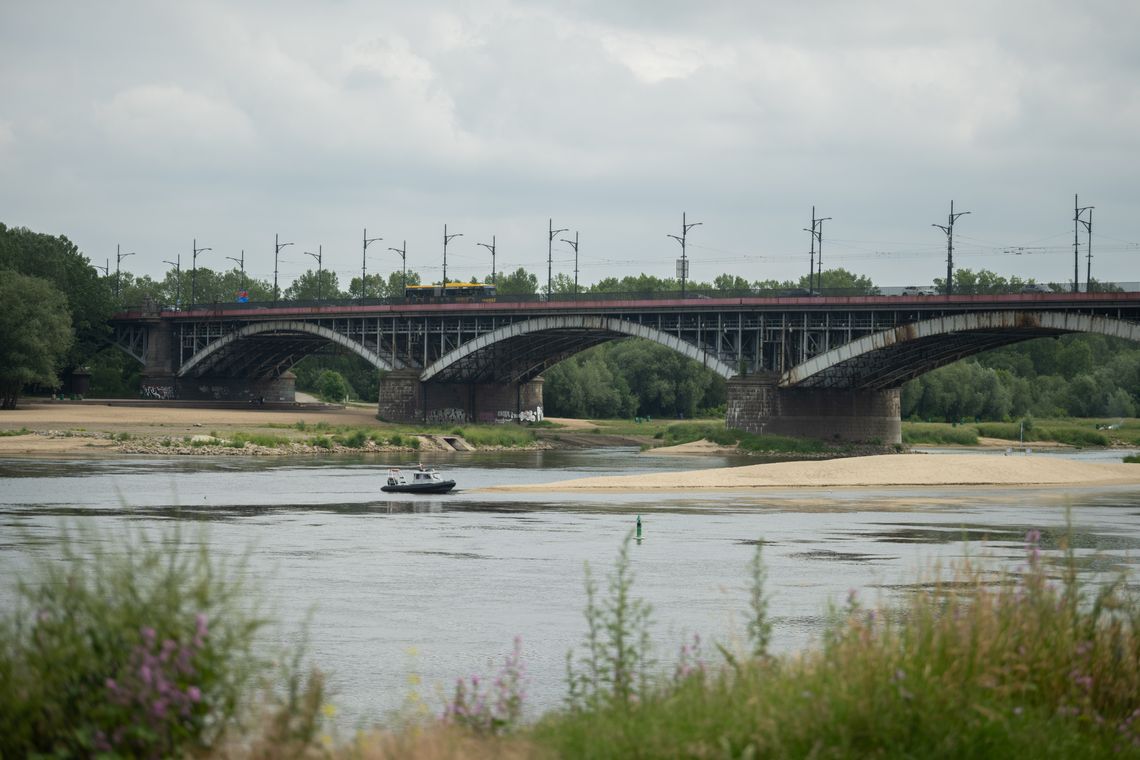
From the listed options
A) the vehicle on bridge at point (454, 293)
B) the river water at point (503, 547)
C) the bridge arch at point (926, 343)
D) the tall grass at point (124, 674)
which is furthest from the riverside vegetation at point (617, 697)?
the vehicle on bridge at point (454, 293)

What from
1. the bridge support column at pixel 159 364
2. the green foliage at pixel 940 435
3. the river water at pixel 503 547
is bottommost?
the river water at pixel 503 547

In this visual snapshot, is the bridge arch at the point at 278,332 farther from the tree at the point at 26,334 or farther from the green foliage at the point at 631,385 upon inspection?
the green foliage at the point at 631,385

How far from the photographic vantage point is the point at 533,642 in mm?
22922

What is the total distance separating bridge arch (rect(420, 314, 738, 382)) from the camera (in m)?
102

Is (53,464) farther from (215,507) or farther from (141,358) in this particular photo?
(141,358)

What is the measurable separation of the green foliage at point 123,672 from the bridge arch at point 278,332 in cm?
11042

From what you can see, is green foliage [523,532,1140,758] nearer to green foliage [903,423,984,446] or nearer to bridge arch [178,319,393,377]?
green foliage [903,423,984,446]

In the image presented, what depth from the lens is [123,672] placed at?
999 centimetres

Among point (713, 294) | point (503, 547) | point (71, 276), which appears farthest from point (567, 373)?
point (503, 547)

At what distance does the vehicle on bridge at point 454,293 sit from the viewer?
119 metres

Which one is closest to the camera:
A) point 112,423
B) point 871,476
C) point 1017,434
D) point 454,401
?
point 871,476

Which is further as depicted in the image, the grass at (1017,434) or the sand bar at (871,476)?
the grass at (1017,434)

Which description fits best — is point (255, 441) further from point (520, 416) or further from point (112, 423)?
point (520, 416)

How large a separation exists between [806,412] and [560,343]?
26277 mm
